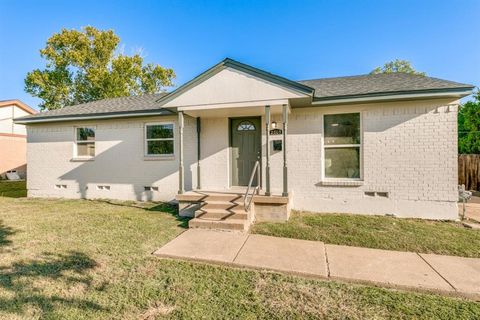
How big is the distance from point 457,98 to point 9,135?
26021 millimetres

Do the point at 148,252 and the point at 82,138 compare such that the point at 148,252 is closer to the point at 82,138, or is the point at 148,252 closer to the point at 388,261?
the point at 388,261

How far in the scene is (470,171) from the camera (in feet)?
32.3

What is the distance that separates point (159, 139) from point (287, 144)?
4529 mm

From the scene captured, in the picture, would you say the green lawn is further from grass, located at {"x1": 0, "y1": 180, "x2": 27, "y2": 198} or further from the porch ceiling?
grass, located at {"x1": 0, "y1": 180, "x2": 27, "y2": 198}

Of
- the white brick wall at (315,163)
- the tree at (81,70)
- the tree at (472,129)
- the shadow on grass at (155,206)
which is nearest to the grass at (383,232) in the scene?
the white brick wall at (315,163)

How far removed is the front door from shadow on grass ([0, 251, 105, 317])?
4.63 m

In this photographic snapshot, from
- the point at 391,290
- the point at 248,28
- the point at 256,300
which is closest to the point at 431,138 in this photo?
the point at 391,290

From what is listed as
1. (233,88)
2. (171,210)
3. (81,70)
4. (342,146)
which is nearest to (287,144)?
(342,146)

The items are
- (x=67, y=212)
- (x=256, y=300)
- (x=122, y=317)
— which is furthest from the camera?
(x=67, y=212)

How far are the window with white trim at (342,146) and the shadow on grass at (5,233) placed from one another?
24.5ft

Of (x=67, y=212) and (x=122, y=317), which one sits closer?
(x=122, y=317)

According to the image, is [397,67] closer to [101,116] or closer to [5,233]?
[101,116]

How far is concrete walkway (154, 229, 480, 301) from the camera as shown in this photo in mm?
3029

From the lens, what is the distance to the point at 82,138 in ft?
29.7
